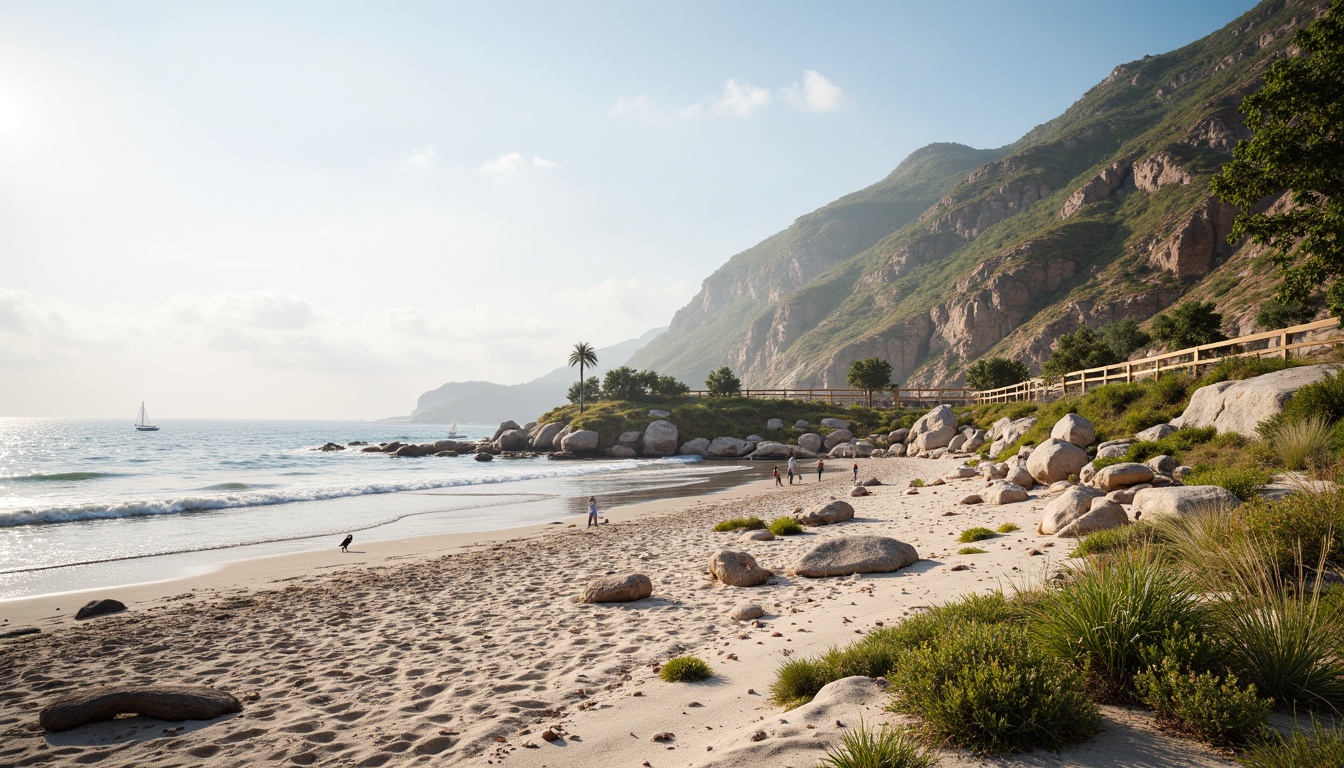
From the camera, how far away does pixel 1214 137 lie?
360 feet

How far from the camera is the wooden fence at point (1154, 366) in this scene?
828 inches

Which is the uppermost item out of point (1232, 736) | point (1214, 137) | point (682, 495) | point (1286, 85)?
point (1214, 137)

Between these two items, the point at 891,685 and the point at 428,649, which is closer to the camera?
the point at 891,685

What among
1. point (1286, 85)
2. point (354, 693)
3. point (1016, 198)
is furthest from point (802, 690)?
point (1016, 198)

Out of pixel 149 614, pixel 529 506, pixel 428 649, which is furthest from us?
pixel 529 506

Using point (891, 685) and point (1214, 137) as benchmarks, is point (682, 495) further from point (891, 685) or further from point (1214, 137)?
point (1214, 137)

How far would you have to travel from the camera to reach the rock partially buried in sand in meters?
6.60

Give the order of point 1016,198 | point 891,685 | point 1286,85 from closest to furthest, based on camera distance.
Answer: point 891,685
point 1286,85
point 1016,198

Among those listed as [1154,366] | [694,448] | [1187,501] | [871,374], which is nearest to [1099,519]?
[1187,501]

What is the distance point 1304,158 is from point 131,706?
2561 cm

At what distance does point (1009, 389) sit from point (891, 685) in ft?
189

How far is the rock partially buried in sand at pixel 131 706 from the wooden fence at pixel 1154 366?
96.6 feet

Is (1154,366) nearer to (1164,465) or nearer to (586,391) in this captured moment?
(1164,465)

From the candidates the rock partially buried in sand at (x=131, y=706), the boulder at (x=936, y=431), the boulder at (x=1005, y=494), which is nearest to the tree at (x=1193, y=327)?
the boulder at (x=936, y=431)
